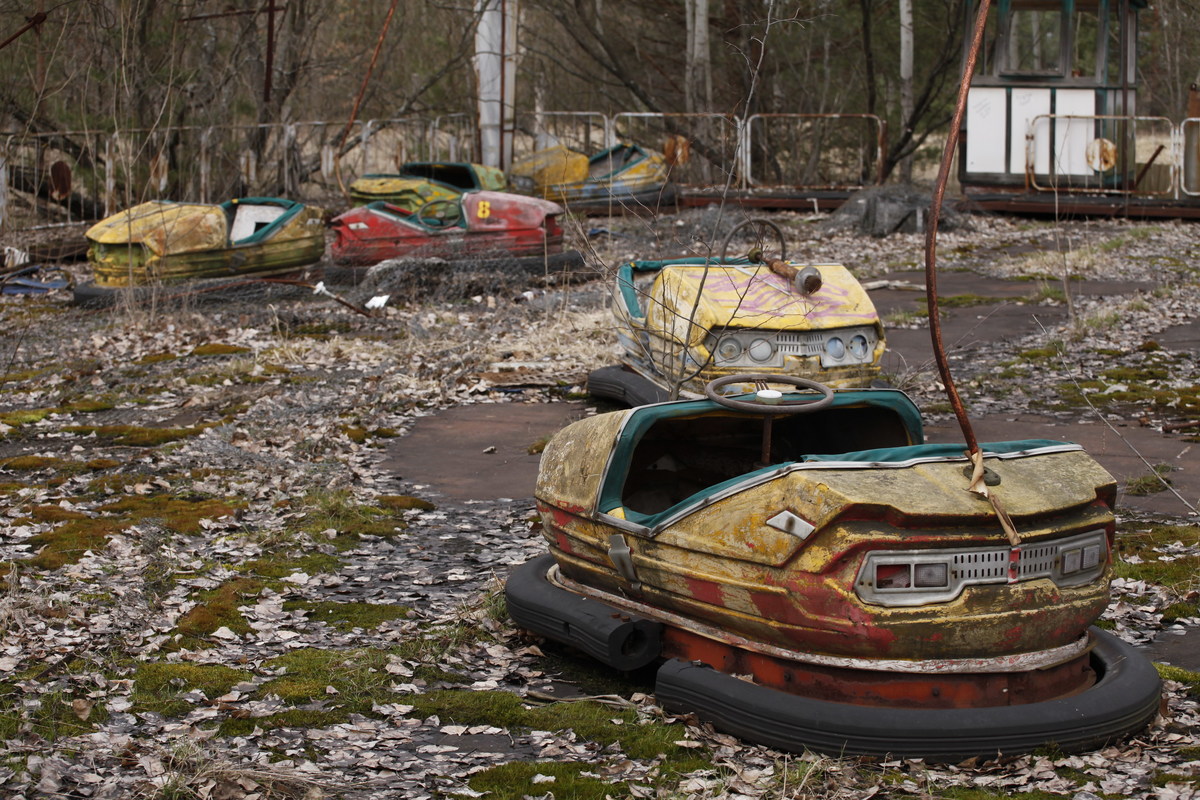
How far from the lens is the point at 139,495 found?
20.1ft

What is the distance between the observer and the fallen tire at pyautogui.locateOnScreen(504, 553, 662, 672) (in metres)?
3.72

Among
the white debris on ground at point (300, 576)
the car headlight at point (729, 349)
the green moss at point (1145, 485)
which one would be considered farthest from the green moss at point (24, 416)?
the green moss at point (1145, 485)

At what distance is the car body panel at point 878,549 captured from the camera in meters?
3.18

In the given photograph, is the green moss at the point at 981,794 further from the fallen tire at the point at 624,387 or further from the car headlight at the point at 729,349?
the fallen tire at the point at 624,387

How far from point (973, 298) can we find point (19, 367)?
8.08 meters

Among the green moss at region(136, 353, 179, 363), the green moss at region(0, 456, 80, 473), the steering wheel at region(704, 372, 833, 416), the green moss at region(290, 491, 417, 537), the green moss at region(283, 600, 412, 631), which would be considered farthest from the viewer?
the green moss at region(136, 353, 179, 363)

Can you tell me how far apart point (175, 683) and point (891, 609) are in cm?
210

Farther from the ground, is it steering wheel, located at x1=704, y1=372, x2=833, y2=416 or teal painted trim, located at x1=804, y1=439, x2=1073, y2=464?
steering wheel, located at x1=704, y1=372, x2=833, y2=416

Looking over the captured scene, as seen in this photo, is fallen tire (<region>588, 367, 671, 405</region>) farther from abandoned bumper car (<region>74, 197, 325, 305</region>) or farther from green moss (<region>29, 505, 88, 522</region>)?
abandoned bumper car (<region>74, 197, 325, 305</region>)

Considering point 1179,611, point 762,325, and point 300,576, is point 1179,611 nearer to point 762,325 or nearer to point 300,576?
point 762,325

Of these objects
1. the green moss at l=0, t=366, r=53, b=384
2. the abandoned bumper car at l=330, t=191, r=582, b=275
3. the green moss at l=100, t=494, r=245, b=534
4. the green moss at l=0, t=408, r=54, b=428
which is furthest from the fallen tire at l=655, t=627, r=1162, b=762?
the abandoned bumper car at l=330, t=191, r=582, b=275

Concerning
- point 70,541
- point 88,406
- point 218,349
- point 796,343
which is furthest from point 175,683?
point 218,349

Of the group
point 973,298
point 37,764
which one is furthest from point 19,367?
point 973,298

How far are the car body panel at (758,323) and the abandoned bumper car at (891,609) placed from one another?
289 cm
